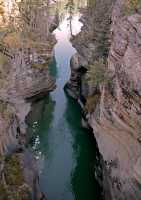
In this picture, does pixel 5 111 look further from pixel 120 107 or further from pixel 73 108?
pixel 73 108

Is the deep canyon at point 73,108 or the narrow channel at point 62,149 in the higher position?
the deep canyon at point 73,108

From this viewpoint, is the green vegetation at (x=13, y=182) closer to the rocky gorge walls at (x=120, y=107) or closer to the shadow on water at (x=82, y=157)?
the shadow on water at (x=82, y=157)

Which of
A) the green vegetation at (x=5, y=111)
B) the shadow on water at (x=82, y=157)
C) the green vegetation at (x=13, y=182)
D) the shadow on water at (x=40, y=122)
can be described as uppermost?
the green vegetation at (x=5, y=111)

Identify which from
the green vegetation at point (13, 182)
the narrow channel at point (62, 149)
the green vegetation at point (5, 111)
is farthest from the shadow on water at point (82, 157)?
the green vegetation at point (5, 111)

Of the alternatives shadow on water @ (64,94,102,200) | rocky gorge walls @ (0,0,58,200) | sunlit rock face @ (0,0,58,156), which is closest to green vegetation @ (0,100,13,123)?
rocky gorge walls @ (0,0,58,200)

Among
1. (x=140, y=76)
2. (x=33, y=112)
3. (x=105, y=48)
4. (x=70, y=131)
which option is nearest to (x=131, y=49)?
(x=140, y=76)

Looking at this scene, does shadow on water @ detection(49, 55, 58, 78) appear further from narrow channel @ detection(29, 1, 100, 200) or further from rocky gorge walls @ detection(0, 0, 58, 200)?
rocky gorge walls @ detection(0, 0, 58, 200)
